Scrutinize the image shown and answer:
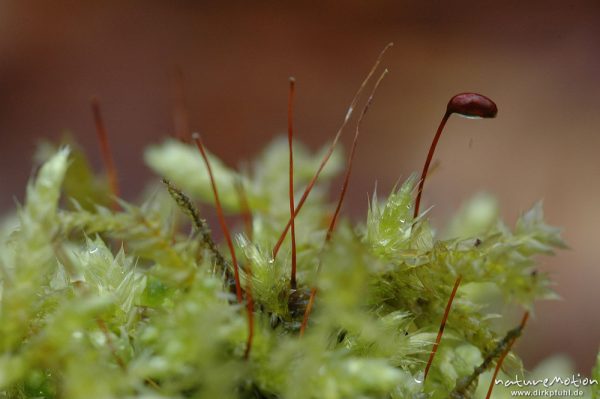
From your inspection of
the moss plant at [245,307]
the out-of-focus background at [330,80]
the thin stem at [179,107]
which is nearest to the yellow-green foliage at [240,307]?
the moss plant at [245,307]

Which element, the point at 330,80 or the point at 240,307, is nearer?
the point at 240,307

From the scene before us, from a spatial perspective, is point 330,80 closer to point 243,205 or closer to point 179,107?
point 179,107

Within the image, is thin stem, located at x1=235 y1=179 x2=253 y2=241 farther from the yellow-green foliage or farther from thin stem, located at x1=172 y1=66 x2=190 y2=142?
thin stem, located at x1=172 y1=66 x2=190 y2=142

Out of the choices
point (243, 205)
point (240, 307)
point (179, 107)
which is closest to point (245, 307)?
point (240, 307)

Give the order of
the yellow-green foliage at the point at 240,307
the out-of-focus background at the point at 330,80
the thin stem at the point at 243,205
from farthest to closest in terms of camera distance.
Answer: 1. the out-of-focus background at the point at 330,80
2. the thin stem at the point at 243,205
3. the yellow-green foliage at the point at 240,307

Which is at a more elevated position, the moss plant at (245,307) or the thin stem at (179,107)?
the moss plant at (245,307)

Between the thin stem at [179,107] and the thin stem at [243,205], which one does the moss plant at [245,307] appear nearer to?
the thin stem at [243,205]

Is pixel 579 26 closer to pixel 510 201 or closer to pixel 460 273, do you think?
pixel 510 201
